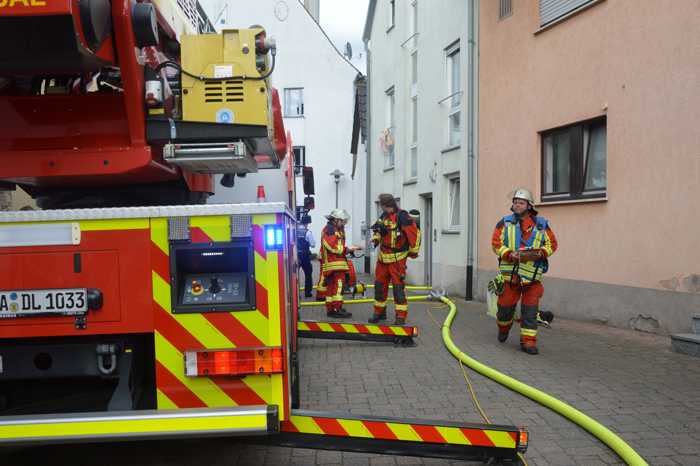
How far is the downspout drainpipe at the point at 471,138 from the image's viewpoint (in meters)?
12.1

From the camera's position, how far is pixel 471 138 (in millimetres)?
12234

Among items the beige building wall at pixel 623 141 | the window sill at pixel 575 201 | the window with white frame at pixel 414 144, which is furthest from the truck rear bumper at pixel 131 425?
the window with white frame at pixel 414 144

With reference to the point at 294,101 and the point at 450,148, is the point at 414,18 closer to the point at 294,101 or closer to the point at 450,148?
the point at 450,148

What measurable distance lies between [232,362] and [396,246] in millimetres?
5390

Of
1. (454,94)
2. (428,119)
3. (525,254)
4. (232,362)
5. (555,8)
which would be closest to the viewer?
(232,362)

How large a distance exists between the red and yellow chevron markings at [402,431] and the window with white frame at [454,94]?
10.4m

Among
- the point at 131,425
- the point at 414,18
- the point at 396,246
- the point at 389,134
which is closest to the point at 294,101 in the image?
Answer: the point at 389,134

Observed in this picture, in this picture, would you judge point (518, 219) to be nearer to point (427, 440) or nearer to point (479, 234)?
point (427, 440)

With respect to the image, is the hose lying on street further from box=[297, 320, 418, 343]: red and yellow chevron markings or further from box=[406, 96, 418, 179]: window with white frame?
box=[406, 96, 418, 179]: window with white frame

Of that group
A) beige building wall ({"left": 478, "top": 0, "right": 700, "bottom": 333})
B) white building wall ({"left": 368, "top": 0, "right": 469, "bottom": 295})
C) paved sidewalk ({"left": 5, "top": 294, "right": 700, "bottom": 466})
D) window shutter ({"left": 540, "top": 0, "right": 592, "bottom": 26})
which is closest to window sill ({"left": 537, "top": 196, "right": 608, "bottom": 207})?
beige building wall ({"left": 478, "top": 0, "right": 700, "bottom": 333})

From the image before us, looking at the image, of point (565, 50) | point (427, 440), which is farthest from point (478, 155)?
point (427, 440)

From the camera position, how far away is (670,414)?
466 cm

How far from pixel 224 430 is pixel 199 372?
329 millimetres

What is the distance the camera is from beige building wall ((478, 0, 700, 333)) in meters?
7.18
